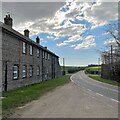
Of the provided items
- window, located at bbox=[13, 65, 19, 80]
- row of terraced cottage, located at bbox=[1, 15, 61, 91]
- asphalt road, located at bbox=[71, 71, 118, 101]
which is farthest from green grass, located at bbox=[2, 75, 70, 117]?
asphalt road, located at bbox=[71, 71, 118, 101]

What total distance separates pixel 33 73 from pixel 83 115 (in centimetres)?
2351

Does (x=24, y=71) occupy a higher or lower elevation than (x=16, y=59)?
lower

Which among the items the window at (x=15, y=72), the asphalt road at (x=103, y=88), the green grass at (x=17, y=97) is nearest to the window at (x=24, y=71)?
the window at (x=15, y=72)

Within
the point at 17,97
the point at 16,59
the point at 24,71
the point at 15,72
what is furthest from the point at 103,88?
the point at 17,97

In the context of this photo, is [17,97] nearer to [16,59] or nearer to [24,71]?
[16,59]

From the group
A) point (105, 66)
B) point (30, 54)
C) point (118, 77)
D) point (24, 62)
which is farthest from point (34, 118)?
point (105, 66)

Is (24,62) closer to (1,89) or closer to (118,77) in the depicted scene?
(1,89)

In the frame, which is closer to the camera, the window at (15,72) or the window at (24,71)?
the window at (15,72)

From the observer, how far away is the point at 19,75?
84.5 ft

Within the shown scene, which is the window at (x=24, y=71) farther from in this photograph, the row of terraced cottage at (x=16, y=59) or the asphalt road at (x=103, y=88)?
the asphalt road at (x=103, y=88)

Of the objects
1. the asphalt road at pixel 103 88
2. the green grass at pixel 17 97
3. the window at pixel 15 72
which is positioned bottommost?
the asphalt road at pixel 103 88

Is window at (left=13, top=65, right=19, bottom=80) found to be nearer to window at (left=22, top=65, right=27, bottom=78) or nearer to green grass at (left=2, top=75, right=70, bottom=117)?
green grass at (left=2, top=75, right=70, bottom=117)

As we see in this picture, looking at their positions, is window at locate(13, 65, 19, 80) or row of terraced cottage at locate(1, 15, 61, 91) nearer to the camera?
row of terraced cottage at locate(1, 15, 61, 91)

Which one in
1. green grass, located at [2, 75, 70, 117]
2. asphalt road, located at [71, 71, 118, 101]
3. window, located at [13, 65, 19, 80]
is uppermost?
window, located at [13, 65, 19, 80]
